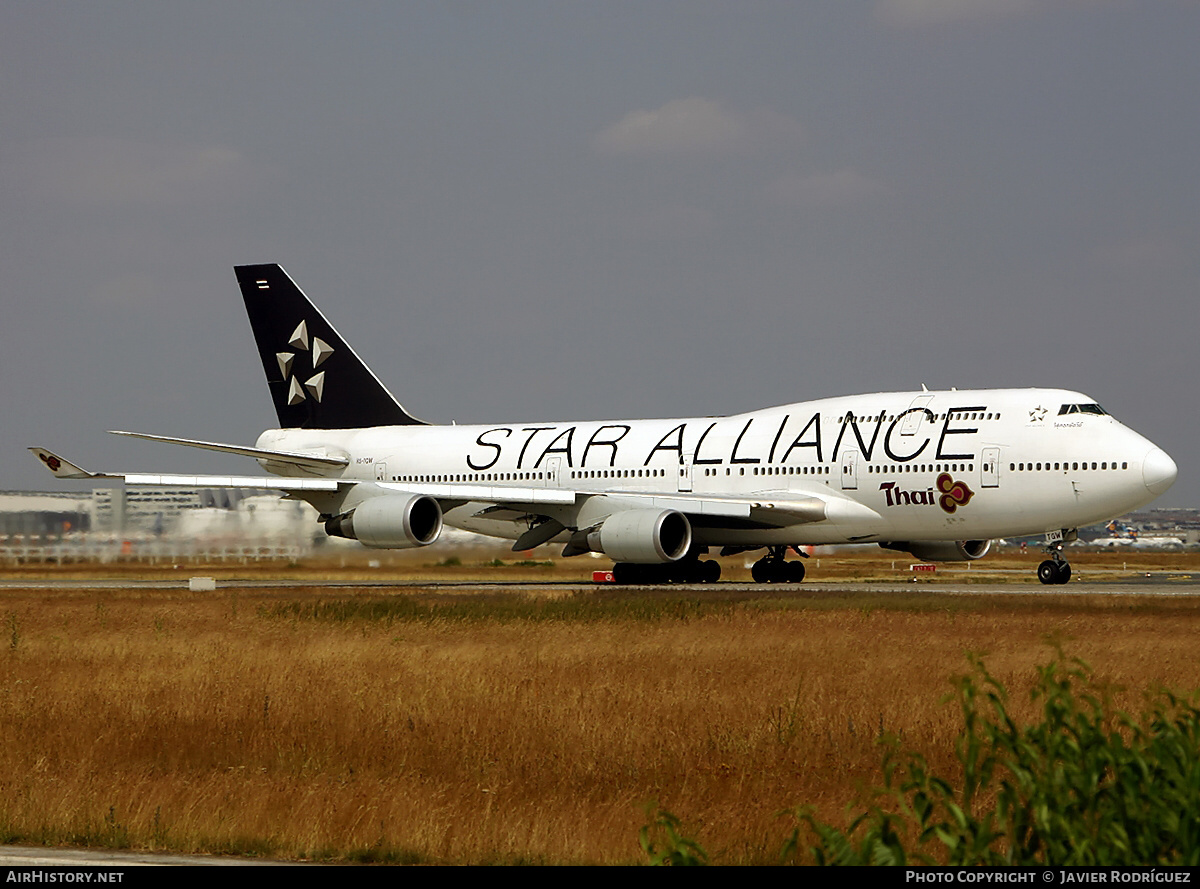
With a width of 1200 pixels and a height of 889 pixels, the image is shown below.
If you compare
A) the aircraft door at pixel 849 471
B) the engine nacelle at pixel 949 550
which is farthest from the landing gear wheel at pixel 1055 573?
the aircraft door at pixel 849 471

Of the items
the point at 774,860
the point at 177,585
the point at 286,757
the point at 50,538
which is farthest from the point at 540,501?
the point at 774,860

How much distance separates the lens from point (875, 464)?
3528cm

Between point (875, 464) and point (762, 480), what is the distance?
122 inches

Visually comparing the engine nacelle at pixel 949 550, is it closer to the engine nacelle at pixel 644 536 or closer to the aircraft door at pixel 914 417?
the aircraft door at pixel 914 417

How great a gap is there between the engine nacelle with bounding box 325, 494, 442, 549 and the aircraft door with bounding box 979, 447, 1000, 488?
13.0 m

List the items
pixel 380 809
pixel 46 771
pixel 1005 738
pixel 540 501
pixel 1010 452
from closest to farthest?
pixel 1005 738 → pixel 380 809 → pixel 46 771 → pixel 1010 452 → pixel 540 501

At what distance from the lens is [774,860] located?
898 centimetres

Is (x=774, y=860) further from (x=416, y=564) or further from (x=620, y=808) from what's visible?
(x=416, y=564)

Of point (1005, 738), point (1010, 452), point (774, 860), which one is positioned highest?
point (1010, 452)

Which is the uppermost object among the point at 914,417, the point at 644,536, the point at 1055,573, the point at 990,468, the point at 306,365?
the point at 306,365

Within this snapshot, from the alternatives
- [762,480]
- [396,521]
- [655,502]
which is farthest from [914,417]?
[396,521]

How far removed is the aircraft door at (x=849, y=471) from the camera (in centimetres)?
3562

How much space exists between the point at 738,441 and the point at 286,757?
26371 mm

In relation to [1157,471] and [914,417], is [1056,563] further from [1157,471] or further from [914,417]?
[914,417]
